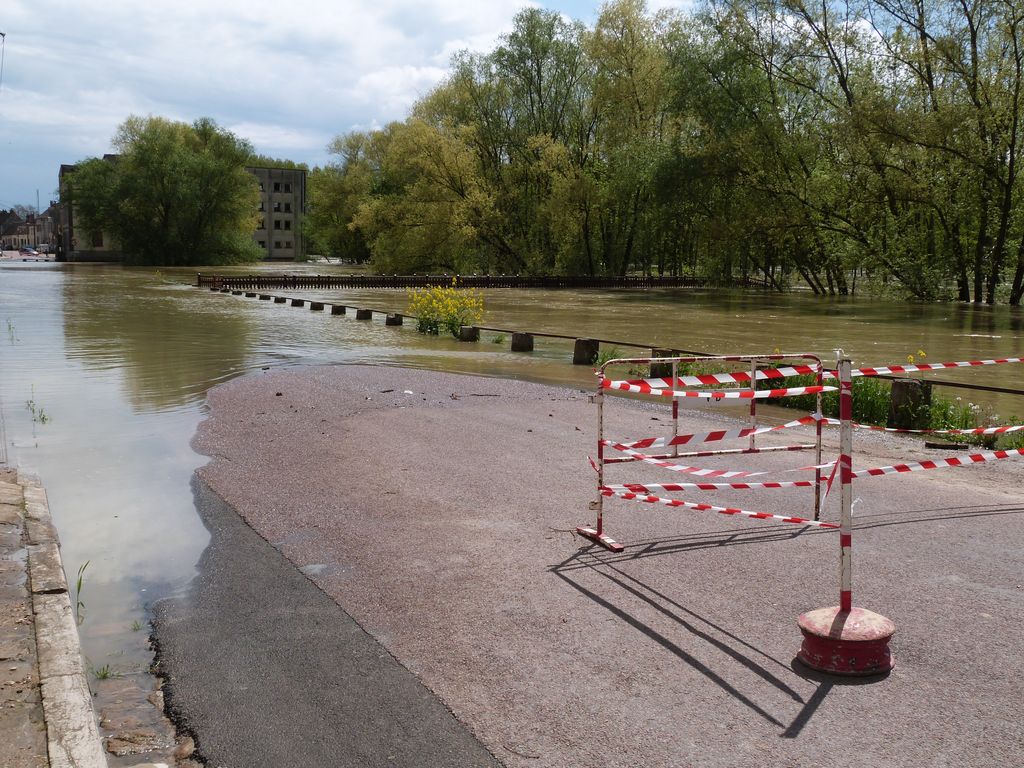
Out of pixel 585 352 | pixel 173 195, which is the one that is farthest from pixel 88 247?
pixel 585 352

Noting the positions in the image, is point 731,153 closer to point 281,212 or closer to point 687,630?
point 687,630

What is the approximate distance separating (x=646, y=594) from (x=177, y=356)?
1686cm

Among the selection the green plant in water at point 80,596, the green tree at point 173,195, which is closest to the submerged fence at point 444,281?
the green tree at point 173,195

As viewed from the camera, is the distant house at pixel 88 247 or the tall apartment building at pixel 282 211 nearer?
the distant house at pixel 88 247

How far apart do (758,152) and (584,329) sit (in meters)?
24.3

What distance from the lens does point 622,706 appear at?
13.6 feet

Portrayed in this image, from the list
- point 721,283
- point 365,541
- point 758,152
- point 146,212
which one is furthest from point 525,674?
point 146,212

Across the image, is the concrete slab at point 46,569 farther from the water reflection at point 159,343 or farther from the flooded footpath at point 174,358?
the water reflection at point 159,343

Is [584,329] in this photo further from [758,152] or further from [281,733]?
[281,733]

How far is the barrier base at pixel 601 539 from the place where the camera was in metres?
6.42

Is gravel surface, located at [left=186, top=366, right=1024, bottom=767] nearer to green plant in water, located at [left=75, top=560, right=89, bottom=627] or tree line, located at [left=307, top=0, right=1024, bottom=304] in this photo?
green plant in water, located at [left=75, top=560, right=89, bottom=627]

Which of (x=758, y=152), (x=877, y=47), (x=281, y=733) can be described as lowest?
(x=281, y=733)

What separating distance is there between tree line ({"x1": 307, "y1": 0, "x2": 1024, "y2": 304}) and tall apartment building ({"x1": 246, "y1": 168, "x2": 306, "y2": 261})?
67.3 metres

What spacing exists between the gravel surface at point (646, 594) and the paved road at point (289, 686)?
0.14 meters
